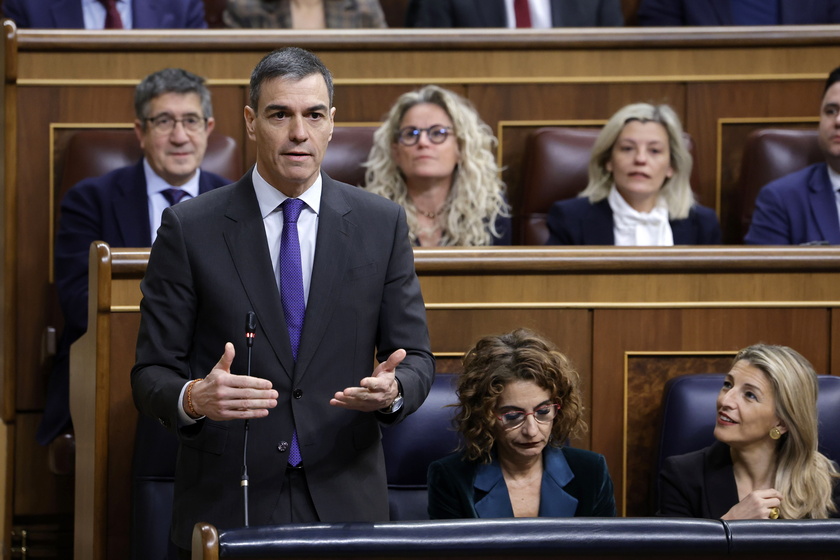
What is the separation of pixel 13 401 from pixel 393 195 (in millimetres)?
583

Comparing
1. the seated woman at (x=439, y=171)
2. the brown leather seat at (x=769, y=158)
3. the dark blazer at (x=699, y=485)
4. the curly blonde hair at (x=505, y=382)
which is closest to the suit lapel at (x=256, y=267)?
the curly blonde hair at (x=505, y=382)

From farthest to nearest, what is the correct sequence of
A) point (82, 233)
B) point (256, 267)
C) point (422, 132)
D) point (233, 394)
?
point (422, 132) < point (82, 233) < point (256, 267) < point (233, 394)

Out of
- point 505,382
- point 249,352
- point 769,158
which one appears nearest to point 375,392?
point 249,352

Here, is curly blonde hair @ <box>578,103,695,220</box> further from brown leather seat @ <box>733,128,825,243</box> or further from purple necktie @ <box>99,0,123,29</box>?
purple necktie @ <box>99,0,123,29</box>

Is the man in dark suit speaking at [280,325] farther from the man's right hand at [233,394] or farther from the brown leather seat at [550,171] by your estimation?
the brown leather seat at [550,171]

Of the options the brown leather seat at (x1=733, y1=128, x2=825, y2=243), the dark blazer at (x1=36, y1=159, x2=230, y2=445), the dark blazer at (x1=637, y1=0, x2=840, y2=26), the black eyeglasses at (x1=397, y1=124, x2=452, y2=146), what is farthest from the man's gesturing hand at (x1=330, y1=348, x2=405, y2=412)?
the dark blazer at (x1=637, y1=0, x2=840, y2=26)

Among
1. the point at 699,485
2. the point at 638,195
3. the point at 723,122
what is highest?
the point at 723,122

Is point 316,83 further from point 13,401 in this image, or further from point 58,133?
point 58,133

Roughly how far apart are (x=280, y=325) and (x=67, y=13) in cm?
123

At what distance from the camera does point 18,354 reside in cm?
157

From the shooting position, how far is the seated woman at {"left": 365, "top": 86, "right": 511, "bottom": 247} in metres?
1.66

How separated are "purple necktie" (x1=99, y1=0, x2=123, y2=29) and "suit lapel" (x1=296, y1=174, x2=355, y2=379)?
115 centimetres

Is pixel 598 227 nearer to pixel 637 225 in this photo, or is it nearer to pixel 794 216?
pixel 637 225

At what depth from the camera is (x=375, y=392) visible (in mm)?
826
